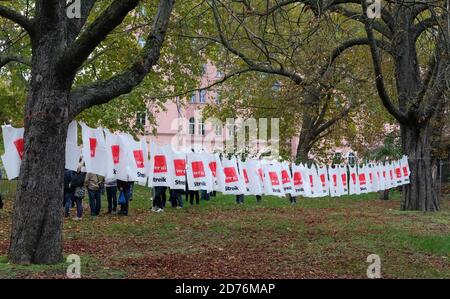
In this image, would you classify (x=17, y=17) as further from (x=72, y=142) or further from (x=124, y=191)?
(x=124, y=191)

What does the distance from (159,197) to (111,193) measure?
156cm

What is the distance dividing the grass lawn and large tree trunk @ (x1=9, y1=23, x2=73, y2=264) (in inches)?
13.2

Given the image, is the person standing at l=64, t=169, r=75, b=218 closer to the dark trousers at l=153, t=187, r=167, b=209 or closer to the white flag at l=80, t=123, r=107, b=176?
the dark trousers at l=153, t=187, r=167, b=209

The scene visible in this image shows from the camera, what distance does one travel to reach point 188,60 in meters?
20.7

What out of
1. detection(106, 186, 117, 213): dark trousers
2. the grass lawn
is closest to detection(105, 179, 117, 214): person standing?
detection(106, 186, 117, 213): dark trousers

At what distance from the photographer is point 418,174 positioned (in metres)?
20.4

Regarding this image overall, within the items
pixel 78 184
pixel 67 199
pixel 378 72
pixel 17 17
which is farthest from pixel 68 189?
pixel 378 72

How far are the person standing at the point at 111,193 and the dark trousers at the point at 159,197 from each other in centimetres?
121

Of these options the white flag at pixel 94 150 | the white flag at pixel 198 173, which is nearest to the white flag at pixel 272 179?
the white flag at pixel 198 173

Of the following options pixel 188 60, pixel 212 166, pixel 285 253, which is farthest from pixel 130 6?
pixel 188 60

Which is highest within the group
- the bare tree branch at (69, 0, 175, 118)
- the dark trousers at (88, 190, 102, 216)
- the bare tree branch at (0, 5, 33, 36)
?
the bare tree branch at (0, 5, 33, 36)

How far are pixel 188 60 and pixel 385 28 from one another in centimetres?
722

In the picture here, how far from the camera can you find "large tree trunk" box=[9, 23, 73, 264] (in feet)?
26.6
